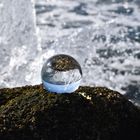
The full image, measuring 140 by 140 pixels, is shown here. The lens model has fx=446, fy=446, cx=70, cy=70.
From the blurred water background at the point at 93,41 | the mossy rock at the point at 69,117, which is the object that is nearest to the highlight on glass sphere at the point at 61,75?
the mossy rock at the point at 69,117

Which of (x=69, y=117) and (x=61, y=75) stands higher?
(x=61, y=75)

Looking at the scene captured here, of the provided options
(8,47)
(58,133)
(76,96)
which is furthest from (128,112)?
(8,47)

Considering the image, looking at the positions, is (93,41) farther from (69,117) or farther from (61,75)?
(69,117)

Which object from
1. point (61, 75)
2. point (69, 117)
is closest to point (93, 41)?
point (61, 75)

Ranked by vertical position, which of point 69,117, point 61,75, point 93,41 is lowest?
point 93,41

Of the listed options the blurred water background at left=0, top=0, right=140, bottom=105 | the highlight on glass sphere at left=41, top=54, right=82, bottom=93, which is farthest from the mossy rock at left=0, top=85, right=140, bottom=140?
the blurred water background at left=0, top=0, right=140, bottom=105

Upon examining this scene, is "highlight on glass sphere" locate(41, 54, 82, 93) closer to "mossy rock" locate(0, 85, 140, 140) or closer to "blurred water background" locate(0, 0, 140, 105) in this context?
"mossy rock" locate(0, 85, 140, 140)
